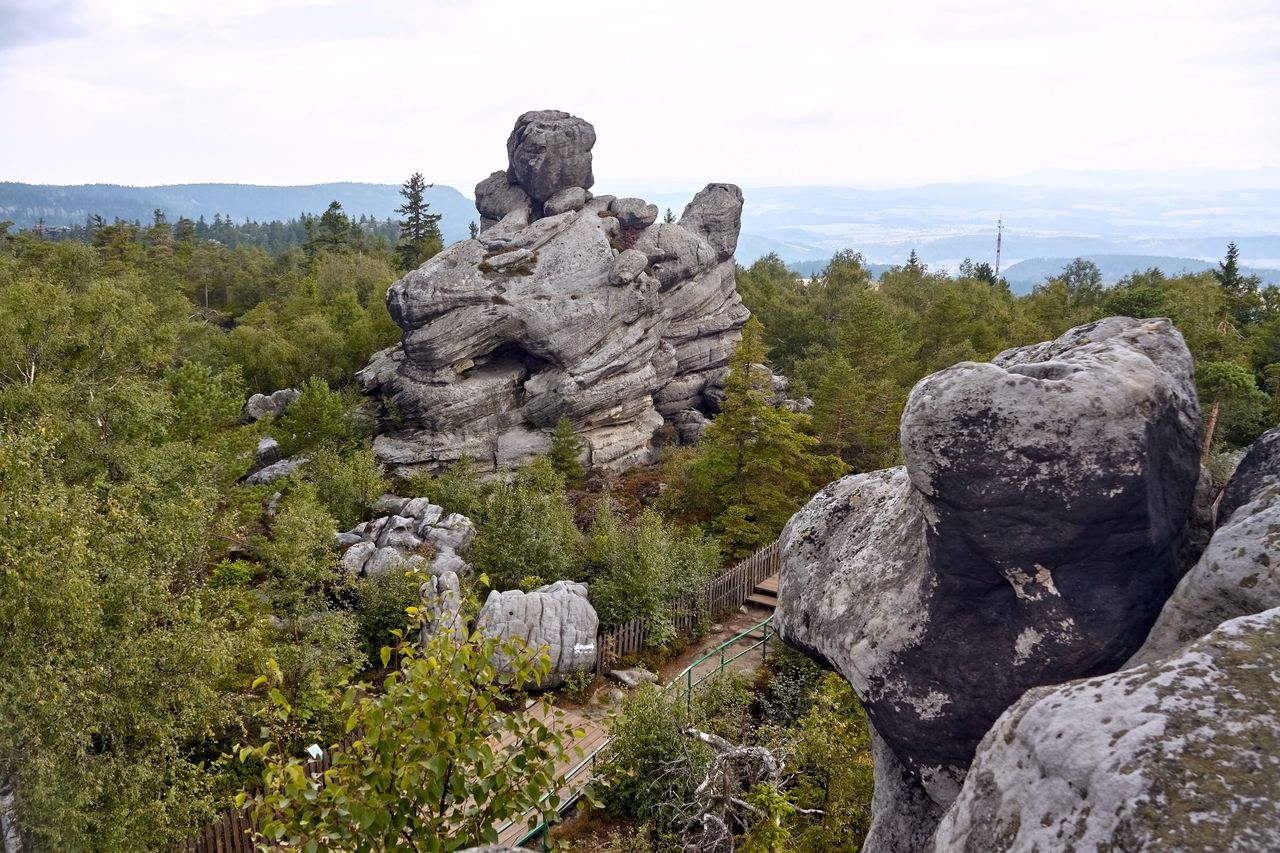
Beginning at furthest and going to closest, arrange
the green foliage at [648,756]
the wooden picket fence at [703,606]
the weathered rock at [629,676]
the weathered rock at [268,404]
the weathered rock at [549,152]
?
the weathered rock at [549,152]
the weathered rock at [268,404]
the wooden picket fence at [703,606]
the weathered rock at [629,676]
the green foliage at [648,756]

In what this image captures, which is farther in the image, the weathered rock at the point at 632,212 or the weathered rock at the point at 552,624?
the weathered rock at the point at 632,212

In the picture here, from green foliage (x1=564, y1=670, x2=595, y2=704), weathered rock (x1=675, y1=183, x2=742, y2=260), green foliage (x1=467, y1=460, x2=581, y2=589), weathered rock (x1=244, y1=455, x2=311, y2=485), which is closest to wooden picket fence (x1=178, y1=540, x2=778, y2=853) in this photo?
green foliage (x1=564, y1=670, x2=595, y2=704)

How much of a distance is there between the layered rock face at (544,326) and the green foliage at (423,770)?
110 ft

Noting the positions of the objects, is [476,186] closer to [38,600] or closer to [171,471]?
[171,471]

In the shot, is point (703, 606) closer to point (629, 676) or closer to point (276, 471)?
point (629, 676)

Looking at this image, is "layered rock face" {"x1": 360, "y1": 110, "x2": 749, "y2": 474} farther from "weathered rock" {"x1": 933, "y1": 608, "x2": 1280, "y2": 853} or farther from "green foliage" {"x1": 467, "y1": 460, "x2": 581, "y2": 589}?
"weathered rock" {"x1": 933, "y1": 608, "x2": 1280, "y2": 853}

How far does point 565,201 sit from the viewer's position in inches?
1778

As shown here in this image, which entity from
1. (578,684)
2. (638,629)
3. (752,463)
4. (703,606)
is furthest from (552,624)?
(752,463)

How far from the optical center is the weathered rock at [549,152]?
147 ft

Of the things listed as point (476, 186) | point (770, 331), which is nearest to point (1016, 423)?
point (476, 186)

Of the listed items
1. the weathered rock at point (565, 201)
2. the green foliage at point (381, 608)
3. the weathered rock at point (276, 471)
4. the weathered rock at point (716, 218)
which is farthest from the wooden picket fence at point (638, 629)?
the weathered rock at point (716, 218)

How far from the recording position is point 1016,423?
19.9 feet

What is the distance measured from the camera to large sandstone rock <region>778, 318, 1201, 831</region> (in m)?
5.96

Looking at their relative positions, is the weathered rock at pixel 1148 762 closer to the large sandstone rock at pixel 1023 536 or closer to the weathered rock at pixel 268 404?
the large sandstone rock at pixel 1023 536
